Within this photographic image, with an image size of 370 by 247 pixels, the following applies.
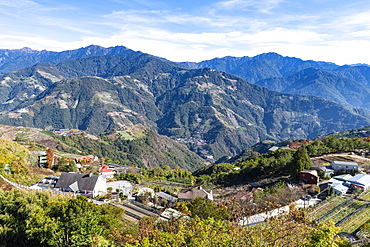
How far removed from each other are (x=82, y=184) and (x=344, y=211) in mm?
47484

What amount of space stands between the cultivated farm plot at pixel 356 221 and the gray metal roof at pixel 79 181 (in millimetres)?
43375

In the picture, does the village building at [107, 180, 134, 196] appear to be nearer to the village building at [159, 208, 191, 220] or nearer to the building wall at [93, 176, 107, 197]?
the building wall at [93, 176, 107, 197]

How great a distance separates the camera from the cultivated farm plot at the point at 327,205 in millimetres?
40431

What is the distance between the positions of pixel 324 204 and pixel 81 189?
45.2 meters

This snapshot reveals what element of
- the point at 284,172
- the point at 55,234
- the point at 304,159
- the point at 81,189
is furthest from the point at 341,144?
the point at 55,234

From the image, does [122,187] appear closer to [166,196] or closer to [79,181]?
[166,196]

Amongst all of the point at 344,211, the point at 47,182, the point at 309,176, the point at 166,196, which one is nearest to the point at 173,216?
the point at 344,211

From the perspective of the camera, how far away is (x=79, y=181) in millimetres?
52500

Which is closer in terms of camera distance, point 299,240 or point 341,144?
point 299,240

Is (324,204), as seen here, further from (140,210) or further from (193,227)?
(193,227)

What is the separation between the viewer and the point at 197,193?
2281 inches

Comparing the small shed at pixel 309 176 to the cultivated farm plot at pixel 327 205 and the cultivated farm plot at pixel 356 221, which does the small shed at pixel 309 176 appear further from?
the cultivated farm plot at pixel 356 221

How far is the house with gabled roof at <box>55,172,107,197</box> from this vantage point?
51000 mm

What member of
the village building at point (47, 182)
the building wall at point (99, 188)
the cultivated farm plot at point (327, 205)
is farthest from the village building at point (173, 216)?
the village building at point (47, 182)
